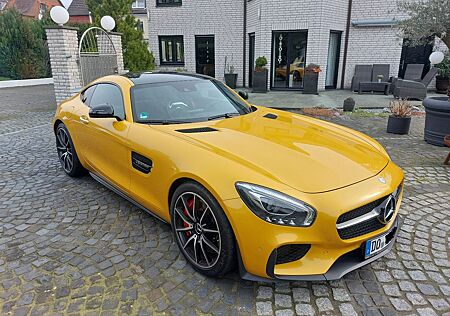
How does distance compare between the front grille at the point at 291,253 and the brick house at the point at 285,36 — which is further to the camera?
the brick house at the point at 285,36

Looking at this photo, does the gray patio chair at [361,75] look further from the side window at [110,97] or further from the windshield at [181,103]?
the side window at [110,97]

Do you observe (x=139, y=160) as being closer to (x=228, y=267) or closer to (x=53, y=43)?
(x=228, y=267)

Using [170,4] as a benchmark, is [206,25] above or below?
below

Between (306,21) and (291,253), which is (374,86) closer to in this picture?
(306,21)

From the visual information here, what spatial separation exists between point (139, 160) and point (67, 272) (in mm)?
1026

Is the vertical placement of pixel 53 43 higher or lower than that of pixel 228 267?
higher

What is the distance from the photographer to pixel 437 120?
565cm

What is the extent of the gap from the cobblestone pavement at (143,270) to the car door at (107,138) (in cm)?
41

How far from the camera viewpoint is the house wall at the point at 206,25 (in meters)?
14.1

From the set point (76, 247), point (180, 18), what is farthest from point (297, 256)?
point (180, 18)

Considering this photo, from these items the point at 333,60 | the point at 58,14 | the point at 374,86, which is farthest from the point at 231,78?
the point at 58,14

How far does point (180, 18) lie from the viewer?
14688 millimetres

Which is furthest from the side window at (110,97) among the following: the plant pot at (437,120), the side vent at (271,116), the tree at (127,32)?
the tree at (127,32)

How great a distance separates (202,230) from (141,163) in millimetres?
862
